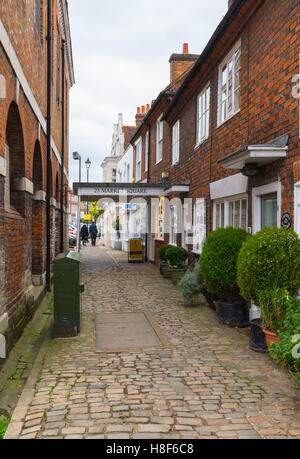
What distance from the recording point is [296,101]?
596 centimetres

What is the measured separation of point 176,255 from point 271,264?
6.83m

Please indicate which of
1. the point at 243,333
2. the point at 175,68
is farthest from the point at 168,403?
the point at 175,68

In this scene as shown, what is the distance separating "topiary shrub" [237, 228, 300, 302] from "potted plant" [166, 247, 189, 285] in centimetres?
646

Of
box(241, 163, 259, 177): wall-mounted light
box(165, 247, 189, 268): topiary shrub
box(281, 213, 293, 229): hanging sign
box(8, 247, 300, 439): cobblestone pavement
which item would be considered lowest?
box(8, 247, 300, 439): cobblestone pavement

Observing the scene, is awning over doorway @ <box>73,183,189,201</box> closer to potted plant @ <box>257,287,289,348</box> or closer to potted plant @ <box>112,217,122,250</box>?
potted plant @ <box>257,287,289,348</box>

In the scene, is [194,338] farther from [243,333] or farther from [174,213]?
[174,213]

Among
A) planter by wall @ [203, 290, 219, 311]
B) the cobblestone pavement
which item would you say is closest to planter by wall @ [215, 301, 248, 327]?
the cobblestone pavement

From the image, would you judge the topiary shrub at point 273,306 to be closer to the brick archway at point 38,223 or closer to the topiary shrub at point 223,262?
the topiary shrub at point 223,262

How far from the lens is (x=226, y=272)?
7.32 m

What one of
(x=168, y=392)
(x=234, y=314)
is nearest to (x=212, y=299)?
(x=234, y=314)

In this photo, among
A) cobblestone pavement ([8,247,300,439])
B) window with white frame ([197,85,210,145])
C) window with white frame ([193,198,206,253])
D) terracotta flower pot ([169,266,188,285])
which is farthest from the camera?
terracotta flower pot ([169,266,188,285])

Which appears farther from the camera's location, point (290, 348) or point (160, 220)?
point (160, 220)

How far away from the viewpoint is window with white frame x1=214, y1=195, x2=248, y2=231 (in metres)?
8.46

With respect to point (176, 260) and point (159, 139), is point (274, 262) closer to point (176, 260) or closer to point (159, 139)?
point (176, 260)
